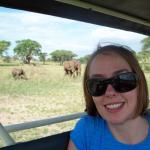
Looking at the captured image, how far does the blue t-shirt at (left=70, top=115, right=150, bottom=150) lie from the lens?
1789 mm

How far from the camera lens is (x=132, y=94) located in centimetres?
170

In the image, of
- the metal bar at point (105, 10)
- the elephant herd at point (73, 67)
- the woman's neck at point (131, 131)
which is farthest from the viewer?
the elephant herd at point (73, 67)

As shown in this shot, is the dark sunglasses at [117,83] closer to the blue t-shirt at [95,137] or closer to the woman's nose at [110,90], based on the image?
the woman's nose at [110,90]

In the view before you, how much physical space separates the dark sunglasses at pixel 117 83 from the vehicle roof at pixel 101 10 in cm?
65

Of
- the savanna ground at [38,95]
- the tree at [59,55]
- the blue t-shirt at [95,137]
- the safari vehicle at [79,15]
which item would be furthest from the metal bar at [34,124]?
the savanna ground at [38,95]

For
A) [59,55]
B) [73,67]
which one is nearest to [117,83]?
[59,55]

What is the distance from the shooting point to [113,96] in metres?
1.68

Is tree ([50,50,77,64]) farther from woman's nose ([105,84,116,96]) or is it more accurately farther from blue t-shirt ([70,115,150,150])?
woman's nose ([105,84,116,96])

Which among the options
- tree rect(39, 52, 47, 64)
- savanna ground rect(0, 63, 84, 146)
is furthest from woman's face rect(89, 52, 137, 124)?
savanna ground rect(0, 63, 84, 146)

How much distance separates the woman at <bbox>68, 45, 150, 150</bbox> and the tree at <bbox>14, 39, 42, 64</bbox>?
304cm

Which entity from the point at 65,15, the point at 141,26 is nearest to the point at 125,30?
the point at 141,26

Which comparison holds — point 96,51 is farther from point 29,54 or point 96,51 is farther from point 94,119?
point 29,54

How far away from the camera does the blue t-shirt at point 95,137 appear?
1.79 m

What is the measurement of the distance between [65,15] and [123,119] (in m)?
0.91
